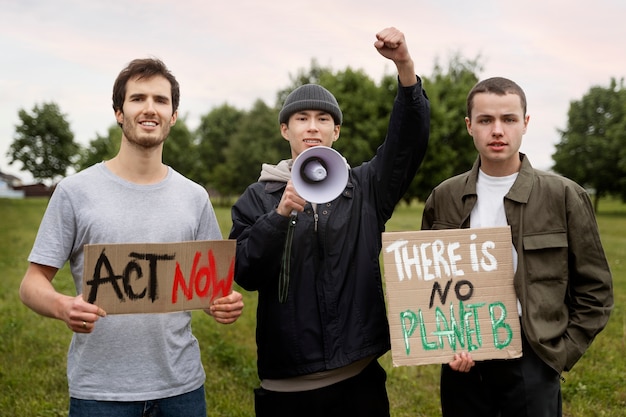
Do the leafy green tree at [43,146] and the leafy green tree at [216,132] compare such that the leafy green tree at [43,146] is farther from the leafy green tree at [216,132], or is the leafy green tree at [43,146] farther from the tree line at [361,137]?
the leafy green tree at [216,132]

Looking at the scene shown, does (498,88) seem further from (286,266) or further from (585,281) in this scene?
(286,266)

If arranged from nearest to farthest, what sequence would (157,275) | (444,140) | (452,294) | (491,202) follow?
(157,275)
(452,294)
(491,202)
(444,140)

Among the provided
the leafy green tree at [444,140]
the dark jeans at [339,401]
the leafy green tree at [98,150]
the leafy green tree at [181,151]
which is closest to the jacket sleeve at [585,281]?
the dark jeans at [339,401]

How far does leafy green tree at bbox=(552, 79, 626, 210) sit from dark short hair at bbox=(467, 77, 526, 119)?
4440cm

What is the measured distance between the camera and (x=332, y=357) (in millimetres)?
3064

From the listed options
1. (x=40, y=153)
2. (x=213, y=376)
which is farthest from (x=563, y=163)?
(x=40, y=153)

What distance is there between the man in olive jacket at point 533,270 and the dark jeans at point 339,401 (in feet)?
1.50

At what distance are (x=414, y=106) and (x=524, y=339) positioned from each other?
1.37m

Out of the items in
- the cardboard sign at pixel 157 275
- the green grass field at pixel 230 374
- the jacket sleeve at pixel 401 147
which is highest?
the jacket sleeve at pixel 401 147

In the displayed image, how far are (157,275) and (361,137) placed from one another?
124ft

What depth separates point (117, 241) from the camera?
288 cm

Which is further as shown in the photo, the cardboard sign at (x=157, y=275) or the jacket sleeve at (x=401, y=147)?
the jacket sleeve at (x=401, y=147)

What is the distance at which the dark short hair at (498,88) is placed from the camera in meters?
3.28

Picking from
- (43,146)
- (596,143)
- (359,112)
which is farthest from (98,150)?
(596,143)
